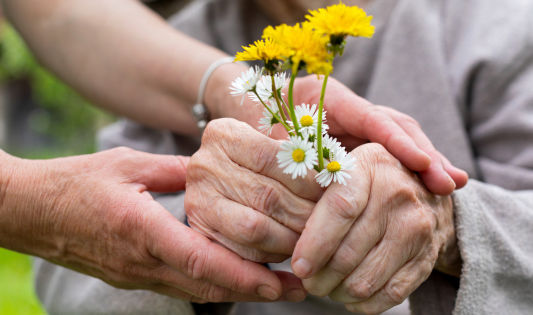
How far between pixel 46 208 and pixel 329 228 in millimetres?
460

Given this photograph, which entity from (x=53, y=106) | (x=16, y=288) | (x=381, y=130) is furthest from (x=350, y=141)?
(x=53, y=106)

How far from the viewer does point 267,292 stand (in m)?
0.70

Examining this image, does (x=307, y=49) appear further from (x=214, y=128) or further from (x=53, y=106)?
(x=53, y=106)

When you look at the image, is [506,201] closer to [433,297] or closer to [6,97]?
[433,297]

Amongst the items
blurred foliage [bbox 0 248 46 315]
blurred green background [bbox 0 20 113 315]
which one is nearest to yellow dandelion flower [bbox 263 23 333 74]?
blurred foliage [bbox 0 248 46 315]

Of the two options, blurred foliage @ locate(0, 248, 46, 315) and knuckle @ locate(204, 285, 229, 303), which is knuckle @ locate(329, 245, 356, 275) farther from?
blurred foliage @ locate(0, 248, 46, 315)

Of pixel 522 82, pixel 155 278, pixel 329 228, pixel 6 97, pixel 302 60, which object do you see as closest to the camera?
pixel 302 60

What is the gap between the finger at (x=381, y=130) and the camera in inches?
27.3

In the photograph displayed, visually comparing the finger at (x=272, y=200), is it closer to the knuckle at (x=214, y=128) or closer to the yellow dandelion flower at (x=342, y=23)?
the knuckle at (x=214, y=128)

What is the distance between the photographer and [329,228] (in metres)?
0.61

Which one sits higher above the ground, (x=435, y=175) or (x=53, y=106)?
(x=435, y=175)

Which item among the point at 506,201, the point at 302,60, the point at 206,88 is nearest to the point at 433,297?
the point at 506,201

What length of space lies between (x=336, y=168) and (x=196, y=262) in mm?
254

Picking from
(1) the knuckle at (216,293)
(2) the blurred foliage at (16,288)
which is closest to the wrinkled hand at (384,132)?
(1) the knuckle at (216,293)
